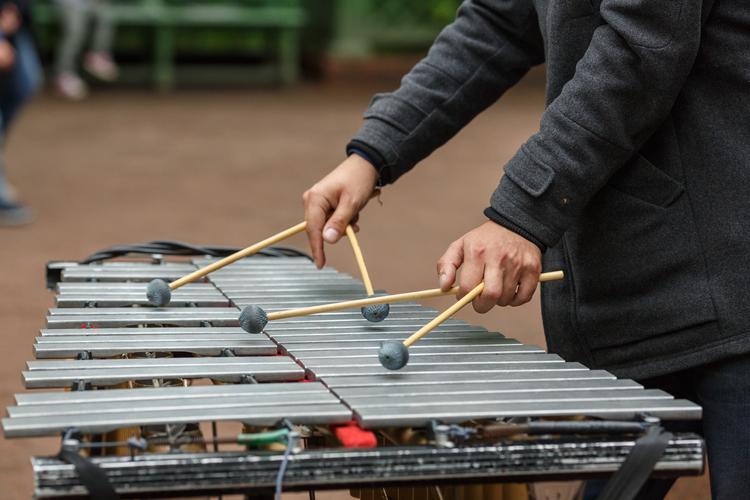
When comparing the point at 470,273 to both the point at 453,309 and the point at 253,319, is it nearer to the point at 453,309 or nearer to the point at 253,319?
the point at 453,309

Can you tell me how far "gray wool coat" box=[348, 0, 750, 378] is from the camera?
2125 millimetres

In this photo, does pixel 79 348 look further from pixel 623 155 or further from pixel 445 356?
pixel 623 155

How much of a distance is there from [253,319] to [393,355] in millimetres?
365

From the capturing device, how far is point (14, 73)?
25.2 ft

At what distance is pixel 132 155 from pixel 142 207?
187 centimetres

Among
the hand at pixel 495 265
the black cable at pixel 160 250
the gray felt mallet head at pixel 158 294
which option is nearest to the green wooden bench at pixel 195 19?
the black cable at pixel 160 250

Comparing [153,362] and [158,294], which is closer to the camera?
[153,362]

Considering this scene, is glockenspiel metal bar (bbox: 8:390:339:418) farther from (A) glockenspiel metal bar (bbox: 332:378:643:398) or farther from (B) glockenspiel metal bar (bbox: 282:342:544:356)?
(B) glockenspiel metal bar (bbox: 282:342:544:356)

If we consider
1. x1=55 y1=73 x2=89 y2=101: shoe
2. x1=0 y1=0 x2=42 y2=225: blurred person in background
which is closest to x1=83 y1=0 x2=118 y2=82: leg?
x1=55 y1=73 x2=89 y2=101: shoe

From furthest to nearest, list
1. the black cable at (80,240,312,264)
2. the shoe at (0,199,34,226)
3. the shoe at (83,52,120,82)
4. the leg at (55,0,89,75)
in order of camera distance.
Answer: the shoe at (83,52,120,82)
the leg at (55,0,89,75)
the shoe at (0,199,34,226)
the black cable at (80,240,312,264)

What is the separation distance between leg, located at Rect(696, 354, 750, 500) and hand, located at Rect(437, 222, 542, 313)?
0.37m

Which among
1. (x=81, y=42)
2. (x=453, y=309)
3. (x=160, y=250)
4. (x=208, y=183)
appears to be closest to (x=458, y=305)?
(x=453, y=309)

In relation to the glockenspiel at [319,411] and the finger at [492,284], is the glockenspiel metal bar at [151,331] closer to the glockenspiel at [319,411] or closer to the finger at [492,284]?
the glockenspiel at [319,411]

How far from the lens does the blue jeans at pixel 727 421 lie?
7.11ft
